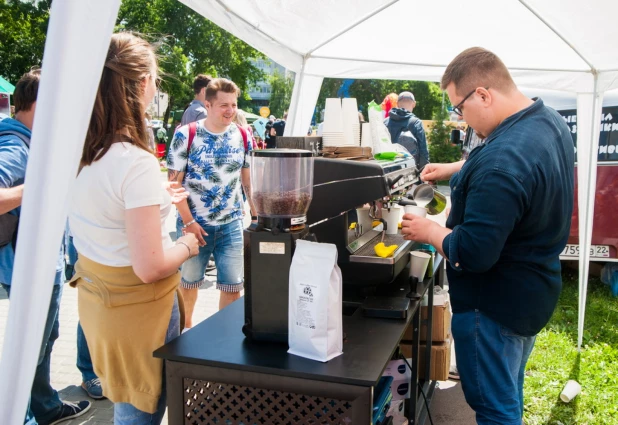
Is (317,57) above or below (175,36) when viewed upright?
below

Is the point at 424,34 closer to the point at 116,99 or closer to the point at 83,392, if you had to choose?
the point at 116,99

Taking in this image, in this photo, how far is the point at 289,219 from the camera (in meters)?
1.88

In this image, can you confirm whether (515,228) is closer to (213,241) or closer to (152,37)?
(152,37)

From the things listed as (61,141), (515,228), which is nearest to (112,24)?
(61,141)

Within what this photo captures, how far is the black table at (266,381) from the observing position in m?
1.67

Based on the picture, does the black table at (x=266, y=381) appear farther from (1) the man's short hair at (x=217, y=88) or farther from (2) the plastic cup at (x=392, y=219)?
(1) the man's short hair at (x=217, y=88)

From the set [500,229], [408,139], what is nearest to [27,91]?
[500,229]

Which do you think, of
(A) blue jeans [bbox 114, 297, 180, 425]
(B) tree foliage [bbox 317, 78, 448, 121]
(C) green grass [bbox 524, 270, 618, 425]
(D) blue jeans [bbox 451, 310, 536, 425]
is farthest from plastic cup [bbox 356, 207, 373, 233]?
(B) tree foliage [bbox 317, 78, 448, 121]

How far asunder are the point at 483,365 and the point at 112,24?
195 centimetres

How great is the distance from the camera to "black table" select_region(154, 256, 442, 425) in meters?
1.67

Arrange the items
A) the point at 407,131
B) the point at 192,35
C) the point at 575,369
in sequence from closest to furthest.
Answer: the point at 575,369, the point at 407,131, the point at 192,35

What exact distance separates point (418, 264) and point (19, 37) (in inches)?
1234

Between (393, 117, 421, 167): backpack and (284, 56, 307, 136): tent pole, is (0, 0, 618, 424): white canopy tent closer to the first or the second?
(284, 56, 307, 136): tent pole

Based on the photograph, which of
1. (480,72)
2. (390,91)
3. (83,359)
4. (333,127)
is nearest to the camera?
(480,72)
